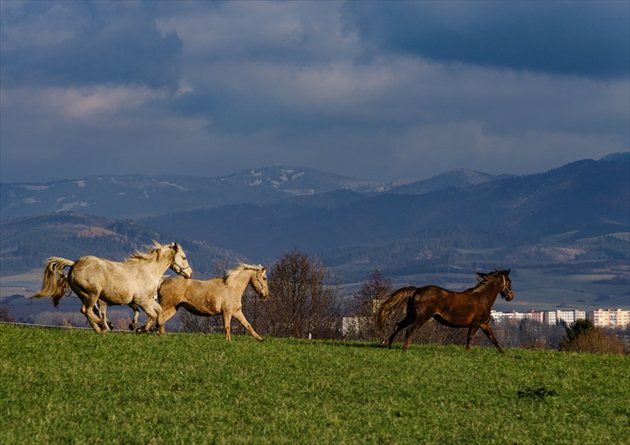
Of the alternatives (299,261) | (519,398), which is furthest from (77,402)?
(299,261)

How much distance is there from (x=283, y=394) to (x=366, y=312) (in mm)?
89763

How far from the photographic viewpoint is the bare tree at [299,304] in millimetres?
108081

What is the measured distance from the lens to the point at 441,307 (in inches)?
1207

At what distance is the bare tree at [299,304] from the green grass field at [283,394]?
76857 mm

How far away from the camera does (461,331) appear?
143 meters

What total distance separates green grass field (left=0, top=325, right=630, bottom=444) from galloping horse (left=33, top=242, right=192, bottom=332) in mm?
1101

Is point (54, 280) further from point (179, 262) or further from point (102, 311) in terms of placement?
point (179, 262)

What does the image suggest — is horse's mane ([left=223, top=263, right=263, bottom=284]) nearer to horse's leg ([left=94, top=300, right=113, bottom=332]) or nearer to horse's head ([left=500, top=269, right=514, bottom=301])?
horse's leg ([left=94, top=300, right=113, bottom=332])

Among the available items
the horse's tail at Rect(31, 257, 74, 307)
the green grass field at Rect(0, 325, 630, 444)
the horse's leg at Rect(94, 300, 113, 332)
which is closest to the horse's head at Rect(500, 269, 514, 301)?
the green grass field at Rect(0, 325, 630, 444)

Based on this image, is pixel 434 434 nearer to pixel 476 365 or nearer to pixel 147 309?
pixel 476 365

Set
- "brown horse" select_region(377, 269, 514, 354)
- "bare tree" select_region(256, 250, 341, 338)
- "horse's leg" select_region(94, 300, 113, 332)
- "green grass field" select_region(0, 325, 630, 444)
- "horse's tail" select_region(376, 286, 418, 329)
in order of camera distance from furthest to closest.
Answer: "bare tree" select_region(256, 250, 341, 338), "horse's tail" select_region(376, 286, 418, 329), "brown horse" select_region(377, 269, 514, 354), "horse's leg" select_region(94, 300, 113, 332), "green grass field" select_region(0, 325, 630, 444)

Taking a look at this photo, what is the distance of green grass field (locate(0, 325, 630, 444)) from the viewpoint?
17.1 metres

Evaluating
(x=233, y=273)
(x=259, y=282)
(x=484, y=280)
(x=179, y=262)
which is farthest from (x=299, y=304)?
(x=179, y=262)

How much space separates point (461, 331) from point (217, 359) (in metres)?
122
